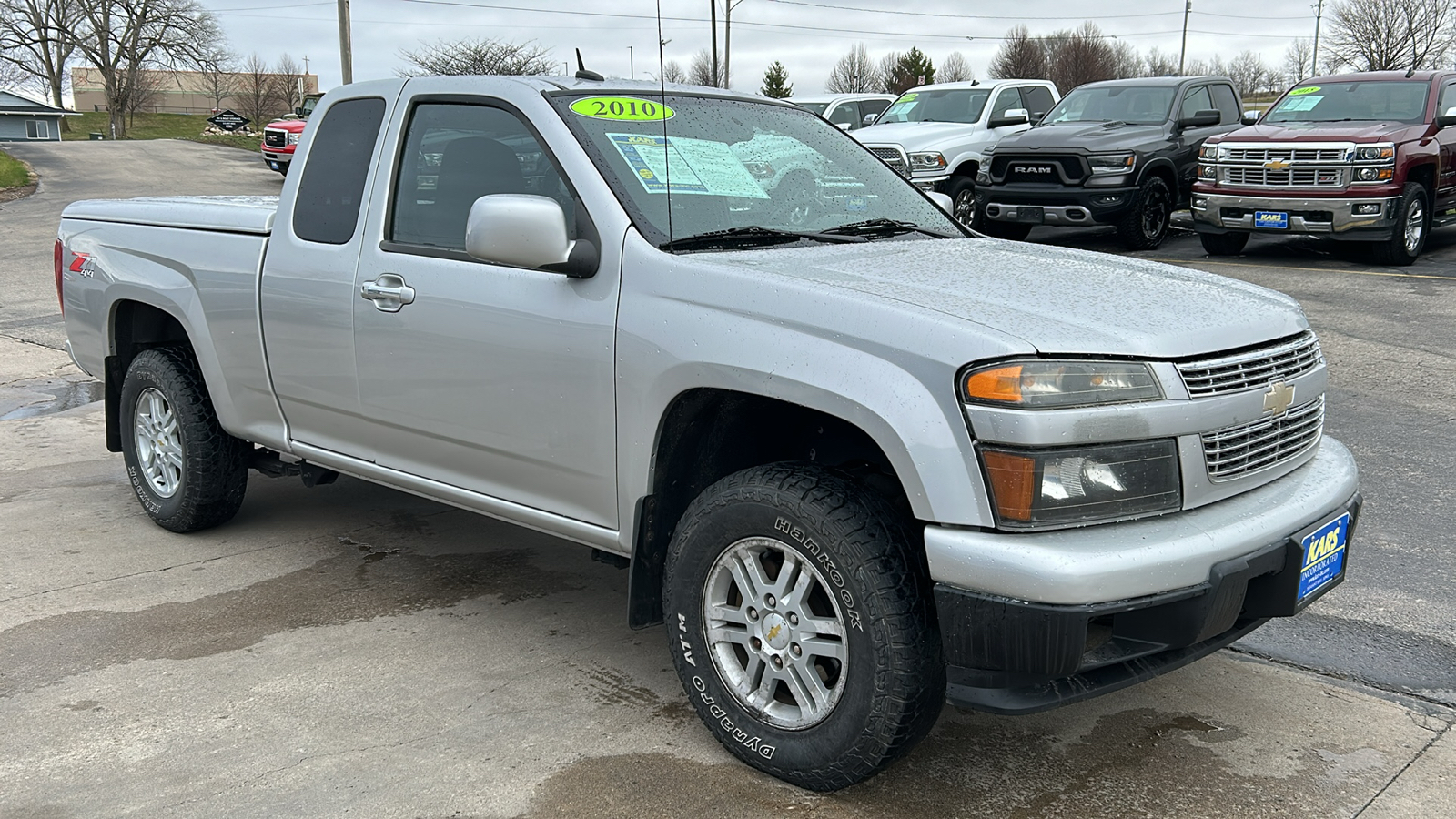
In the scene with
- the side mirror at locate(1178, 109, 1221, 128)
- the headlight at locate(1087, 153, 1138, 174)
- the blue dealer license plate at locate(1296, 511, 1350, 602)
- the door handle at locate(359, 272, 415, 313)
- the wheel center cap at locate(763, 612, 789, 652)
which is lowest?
the wheel center cap at locate(763, 612, 789, 652)

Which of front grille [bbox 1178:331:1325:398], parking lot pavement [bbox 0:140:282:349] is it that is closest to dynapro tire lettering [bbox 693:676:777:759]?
front grille [bbox 1178:331:1325:398]

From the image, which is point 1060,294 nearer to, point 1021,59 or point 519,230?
point 519,230

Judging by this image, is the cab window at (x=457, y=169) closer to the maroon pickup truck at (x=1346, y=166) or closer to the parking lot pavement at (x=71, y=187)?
the parking lot pavement at (x=71, y=187)

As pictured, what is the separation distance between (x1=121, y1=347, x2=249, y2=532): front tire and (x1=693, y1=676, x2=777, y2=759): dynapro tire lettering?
2.68m

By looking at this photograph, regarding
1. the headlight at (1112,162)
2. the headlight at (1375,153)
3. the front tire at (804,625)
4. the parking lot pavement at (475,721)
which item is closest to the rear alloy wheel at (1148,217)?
the headlight at (1112,162)

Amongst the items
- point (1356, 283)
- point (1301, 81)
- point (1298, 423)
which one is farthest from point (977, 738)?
point (1301, 81)

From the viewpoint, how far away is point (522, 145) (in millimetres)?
3787

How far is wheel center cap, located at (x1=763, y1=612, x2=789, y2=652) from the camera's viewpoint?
3.05 metres

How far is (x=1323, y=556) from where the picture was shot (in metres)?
3.12

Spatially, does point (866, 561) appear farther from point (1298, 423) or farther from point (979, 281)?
point (1298, 423)

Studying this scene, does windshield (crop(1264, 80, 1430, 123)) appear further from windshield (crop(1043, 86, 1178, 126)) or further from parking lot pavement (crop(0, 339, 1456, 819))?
parking lot pavement (crop(0, 339, 1456, 819))

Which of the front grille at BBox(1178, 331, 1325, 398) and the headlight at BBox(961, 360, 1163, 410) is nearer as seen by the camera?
the headlight at BBox(961, 360, 1163, 410)

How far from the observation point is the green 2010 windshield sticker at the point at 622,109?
3.77 metres

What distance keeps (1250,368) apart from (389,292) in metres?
2.51
